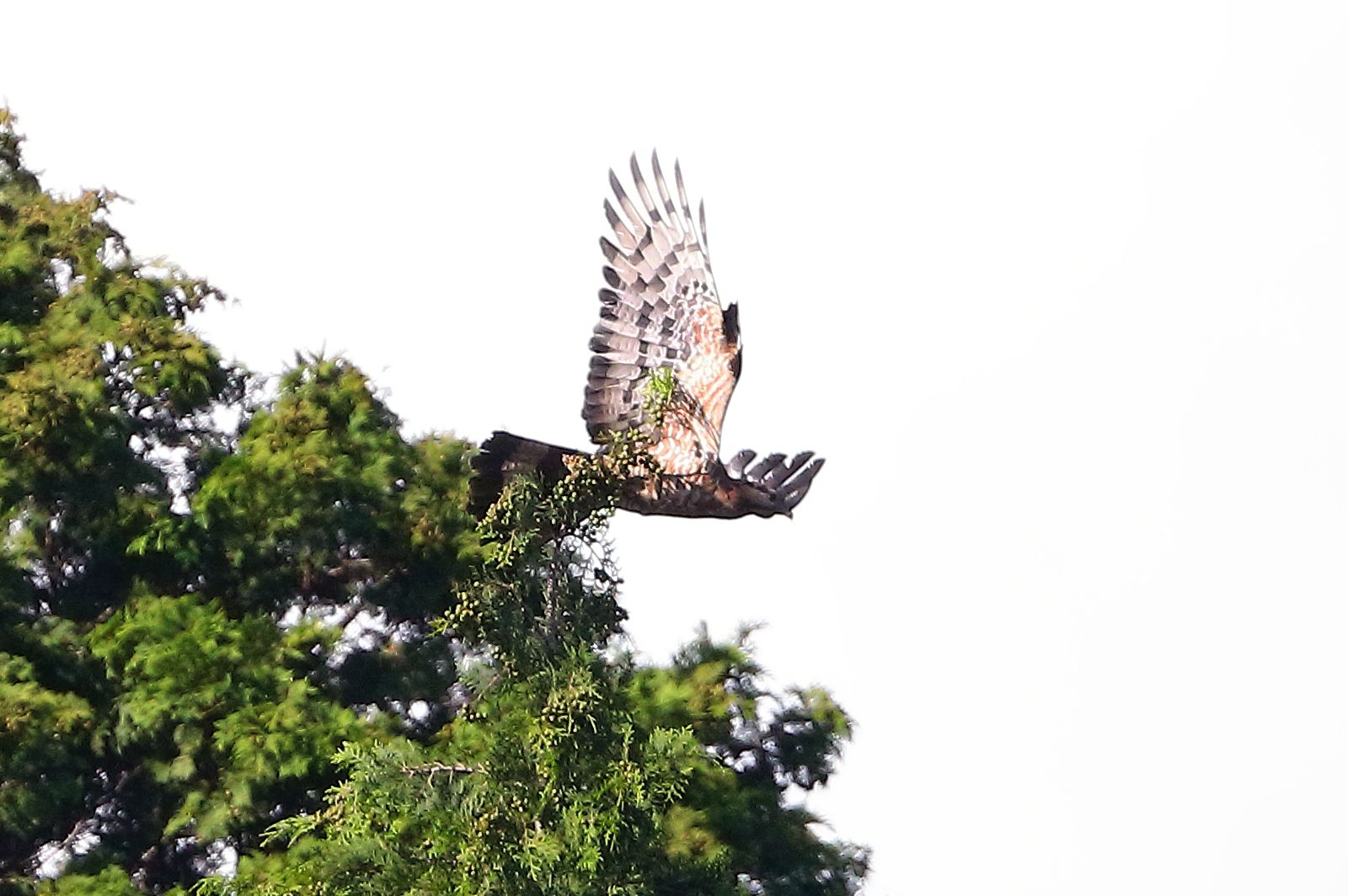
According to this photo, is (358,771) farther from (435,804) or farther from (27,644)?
(27,644)

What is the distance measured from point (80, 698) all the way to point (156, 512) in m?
1.45

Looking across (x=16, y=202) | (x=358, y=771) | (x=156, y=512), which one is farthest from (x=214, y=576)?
(x=358, y=771)

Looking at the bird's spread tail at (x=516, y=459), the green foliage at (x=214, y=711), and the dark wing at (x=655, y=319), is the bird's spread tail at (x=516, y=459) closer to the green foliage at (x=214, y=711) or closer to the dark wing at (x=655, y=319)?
the dark wing at (x=655, y=319)

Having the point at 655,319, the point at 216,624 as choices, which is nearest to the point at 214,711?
the point at 216,624

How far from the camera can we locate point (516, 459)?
47.0 ft

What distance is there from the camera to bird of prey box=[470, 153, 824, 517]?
14508 millimetres

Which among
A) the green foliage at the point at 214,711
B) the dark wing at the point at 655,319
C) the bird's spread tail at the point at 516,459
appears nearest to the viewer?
the bird's spread tail at the point at 516,459

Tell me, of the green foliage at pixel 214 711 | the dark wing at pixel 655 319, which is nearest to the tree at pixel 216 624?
the green foliage at pixel 214 711

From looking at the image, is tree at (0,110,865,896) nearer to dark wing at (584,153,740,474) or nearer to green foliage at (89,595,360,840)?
green foliage at (89,595,360,840)

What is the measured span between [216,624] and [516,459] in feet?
16.4

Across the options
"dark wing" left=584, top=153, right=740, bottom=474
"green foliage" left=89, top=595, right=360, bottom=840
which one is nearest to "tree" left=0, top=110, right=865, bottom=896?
"green foliage" left=89, top=595, right=360, bottom=840

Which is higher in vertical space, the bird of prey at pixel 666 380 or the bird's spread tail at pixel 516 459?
the bird of prey at pixel 666 380

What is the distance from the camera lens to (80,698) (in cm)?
1880

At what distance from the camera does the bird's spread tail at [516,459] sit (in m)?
14.3
